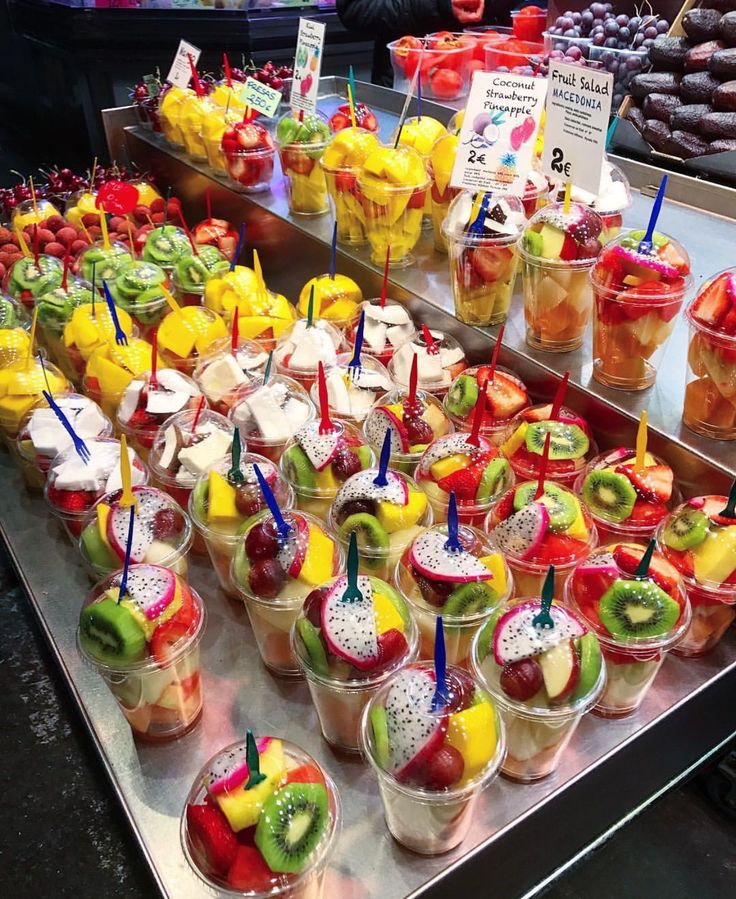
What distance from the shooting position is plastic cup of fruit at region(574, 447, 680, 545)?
136 centimetres

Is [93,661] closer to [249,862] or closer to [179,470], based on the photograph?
[249,862]

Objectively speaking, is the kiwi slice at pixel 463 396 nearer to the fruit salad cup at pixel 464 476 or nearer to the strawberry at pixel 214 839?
the fruit salad cup at pixel 464 476

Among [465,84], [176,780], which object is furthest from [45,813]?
[465,84]

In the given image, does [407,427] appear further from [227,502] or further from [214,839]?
[214,839]

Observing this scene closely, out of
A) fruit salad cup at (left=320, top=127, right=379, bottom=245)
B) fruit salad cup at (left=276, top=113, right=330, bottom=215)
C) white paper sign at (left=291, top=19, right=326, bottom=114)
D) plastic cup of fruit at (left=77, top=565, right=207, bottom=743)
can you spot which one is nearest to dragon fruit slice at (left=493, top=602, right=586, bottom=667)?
plastic cup of fruit at (left=77, top=565, right=207, bottom=743)

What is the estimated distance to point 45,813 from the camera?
5.18 feet

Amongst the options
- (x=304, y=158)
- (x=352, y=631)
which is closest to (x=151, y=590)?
(x=352, y=631)

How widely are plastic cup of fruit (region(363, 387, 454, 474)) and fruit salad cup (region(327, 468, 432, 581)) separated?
0.21 m

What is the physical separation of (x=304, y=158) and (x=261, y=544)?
5.04ft

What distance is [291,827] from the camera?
0.90m

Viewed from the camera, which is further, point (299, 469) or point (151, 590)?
point (299, 469)

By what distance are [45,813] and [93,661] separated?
2.17 feet

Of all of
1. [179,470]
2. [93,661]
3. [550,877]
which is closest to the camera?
[93,661]

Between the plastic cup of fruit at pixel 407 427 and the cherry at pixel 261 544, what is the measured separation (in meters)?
0.39
